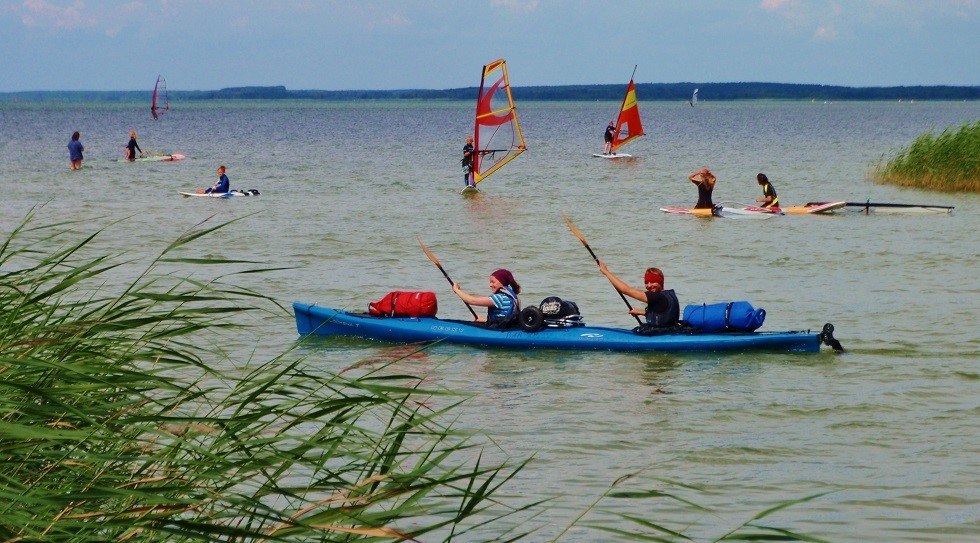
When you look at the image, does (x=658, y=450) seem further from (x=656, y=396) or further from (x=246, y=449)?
(x=246, y=449)

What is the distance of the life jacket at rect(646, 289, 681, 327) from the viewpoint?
444 inches

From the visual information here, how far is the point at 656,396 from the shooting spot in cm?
992

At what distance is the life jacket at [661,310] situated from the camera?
1128 centimetres

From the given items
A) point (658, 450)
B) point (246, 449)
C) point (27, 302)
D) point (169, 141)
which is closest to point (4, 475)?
point (246, 449)

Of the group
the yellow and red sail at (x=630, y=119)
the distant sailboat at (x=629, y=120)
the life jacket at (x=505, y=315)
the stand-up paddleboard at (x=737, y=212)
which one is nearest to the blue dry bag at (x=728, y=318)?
the life jacket at (x=505, y=315)

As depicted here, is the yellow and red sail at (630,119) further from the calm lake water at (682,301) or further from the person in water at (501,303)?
the person in water at (501,303)

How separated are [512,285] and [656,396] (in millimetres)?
2103

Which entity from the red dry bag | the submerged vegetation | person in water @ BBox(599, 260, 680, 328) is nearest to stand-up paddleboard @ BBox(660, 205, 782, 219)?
person in water @ BBox(599, 260, 680, 328)

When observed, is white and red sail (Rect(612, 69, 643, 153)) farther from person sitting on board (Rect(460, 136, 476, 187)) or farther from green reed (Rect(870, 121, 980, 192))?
green reed (Rect(870, 121, 980, 192))

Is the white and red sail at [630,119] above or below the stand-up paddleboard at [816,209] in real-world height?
above

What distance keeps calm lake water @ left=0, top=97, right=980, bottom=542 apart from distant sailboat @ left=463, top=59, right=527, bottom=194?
1.24 metres

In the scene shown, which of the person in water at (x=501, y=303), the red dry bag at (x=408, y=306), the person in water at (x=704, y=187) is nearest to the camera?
the person in water at (x=501, y=303)

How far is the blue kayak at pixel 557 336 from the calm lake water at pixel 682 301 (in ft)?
0.40

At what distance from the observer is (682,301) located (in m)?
14.6
